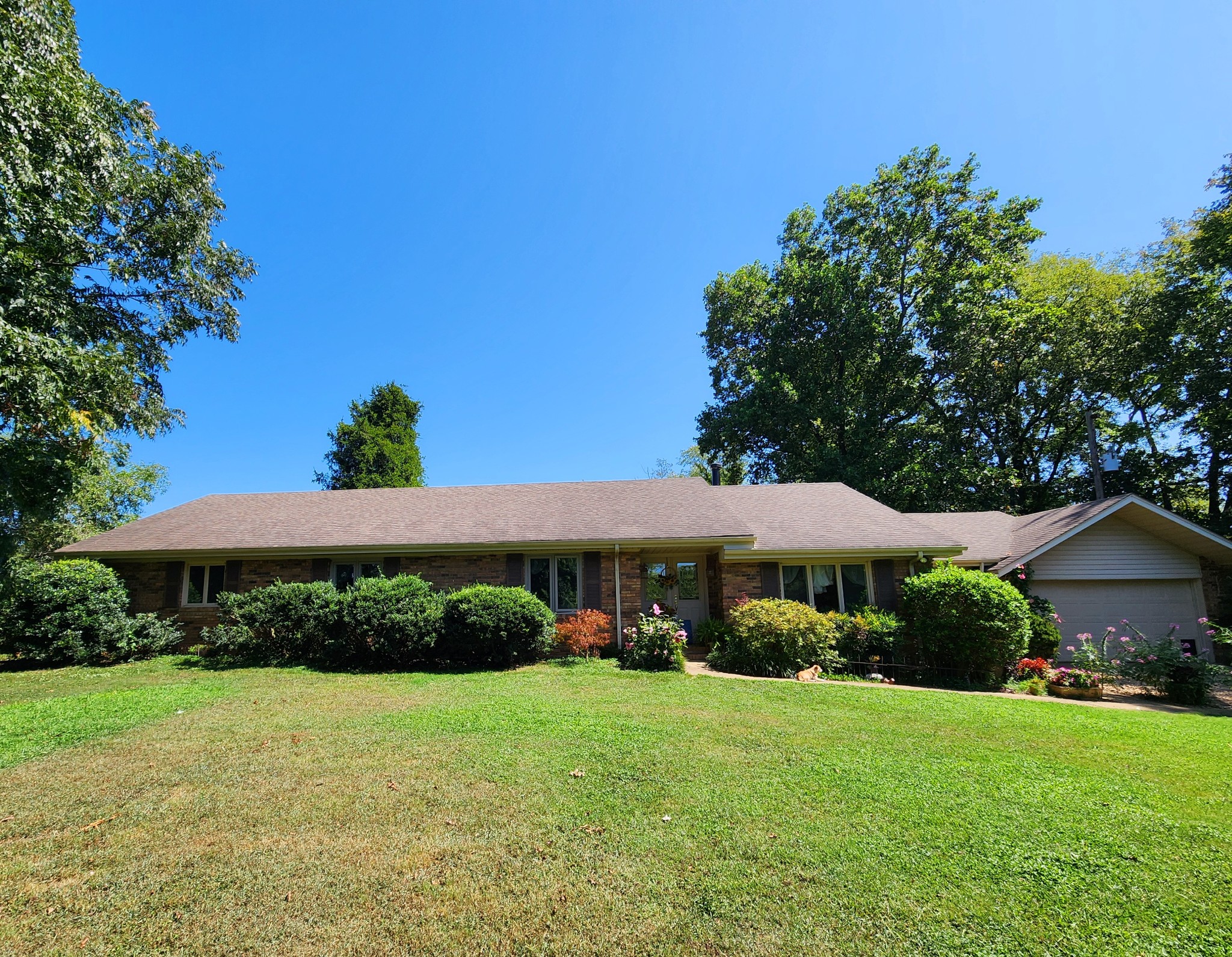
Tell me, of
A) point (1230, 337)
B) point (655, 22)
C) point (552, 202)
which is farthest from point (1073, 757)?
point (1230, 337)

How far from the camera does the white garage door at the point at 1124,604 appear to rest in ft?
42.3

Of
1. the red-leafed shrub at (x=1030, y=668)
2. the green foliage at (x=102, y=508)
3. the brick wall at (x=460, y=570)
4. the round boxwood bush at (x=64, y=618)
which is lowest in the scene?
the red-leafed shrub at (x=1030, y=668)

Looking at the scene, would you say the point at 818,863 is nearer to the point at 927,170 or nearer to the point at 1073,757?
the point at 1073,757

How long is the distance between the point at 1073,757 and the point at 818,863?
159 inches

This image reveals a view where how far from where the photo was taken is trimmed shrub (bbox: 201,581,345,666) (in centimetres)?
1112

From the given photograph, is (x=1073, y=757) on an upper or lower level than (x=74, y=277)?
lower

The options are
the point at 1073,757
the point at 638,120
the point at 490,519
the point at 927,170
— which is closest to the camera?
the point at 1073,757

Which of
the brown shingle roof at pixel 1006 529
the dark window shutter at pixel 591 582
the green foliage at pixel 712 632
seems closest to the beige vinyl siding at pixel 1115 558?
the brown shingle roof at pixel 1006 529

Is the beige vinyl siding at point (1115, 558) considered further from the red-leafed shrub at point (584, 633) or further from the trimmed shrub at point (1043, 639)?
the red-leafed shrub at point (584, 633)

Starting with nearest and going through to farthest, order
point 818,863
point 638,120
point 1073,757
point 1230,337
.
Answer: point 818,863 → point 1073,757 → point 638,120 → point 1230,337

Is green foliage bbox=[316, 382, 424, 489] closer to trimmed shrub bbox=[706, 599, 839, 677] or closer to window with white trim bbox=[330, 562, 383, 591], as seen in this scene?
window with white trim bbox=[330, 562, 383, 591]

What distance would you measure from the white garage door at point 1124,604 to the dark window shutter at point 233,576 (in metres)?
19.8

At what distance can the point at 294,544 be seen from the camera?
43.5 feet

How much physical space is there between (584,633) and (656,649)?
1.77 m
